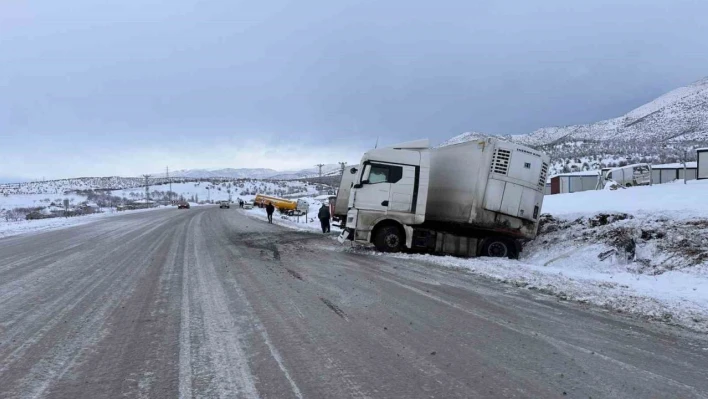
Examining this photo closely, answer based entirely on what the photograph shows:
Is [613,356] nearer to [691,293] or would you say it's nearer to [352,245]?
[691,293]

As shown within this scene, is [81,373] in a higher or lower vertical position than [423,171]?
lower

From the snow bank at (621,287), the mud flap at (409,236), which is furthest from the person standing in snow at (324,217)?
the snow bank at (621,287)

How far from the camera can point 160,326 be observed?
19.7 ft

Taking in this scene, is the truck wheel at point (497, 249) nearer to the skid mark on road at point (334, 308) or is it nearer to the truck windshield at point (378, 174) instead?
the truck windshield at point (378, 174)

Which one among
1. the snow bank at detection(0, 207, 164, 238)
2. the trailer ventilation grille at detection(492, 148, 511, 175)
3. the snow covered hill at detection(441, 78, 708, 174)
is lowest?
the snow bank at detection(0, 207, 164, 238)

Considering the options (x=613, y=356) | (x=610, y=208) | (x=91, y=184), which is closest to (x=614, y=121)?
(x=610, y=208)

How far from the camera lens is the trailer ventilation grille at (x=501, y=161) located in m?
13.8

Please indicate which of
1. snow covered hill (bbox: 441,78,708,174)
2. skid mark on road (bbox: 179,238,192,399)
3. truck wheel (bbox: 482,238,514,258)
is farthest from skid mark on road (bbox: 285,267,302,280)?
snow covered hill (bbox: 441,78,708,174)

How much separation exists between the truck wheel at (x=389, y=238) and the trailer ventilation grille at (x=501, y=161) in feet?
11.6

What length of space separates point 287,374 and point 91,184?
223 metres

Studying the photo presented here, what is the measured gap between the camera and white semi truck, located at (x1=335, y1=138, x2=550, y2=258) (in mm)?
13805

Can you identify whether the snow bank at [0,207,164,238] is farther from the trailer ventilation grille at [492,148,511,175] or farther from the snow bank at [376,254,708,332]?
the snow bank at [376,254,708,332]

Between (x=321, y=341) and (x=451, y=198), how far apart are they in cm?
991

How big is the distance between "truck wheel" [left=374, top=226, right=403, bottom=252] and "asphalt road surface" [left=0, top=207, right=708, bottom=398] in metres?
4.83
